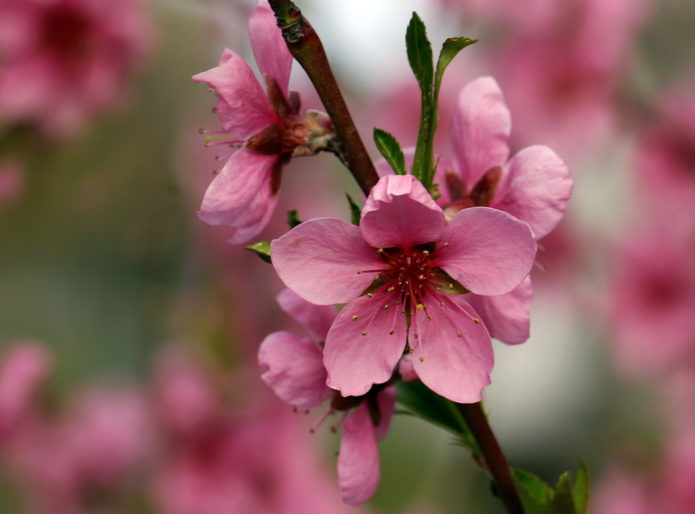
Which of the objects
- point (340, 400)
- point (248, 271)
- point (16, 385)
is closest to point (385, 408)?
point (340, 400)

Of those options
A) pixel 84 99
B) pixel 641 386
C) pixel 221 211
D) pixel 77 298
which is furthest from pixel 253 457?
pixel 641 386

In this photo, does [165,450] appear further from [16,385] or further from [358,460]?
[358,460]

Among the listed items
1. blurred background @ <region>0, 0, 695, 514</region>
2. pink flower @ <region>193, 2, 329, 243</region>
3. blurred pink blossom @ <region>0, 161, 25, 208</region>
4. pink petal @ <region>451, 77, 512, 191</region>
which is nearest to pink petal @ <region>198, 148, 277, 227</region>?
pink flower @ <region>193, 2, 329, 243</region>

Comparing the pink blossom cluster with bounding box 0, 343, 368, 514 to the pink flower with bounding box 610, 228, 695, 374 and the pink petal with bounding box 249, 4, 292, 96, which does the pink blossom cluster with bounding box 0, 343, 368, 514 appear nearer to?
the pink flower with bounding box 610, 228, 695, 374

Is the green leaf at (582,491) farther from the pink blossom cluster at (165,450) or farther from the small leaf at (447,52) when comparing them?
the pink blossom cluster at (165,450)

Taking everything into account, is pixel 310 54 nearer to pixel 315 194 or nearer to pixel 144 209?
pixel 315 194

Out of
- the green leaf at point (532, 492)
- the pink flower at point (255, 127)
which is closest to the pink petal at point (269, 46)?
the pink flower at point (255, 127)

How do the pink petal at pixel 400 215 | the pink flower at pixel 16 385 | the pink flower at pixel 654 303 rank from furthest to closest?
the pink flower at pixel 654 303 → the pink flower at pixel 16 385 → the pink petal at pixel 400 215
